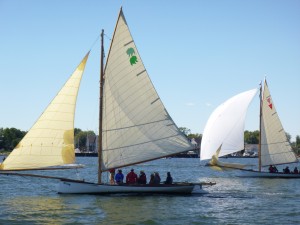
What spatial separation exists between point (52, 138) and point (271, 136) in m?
36.5

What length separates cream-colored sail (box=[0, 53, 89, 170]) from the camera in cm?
3553

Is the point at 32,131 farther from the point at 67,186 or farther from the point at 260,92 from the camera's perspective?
the point at 260,92

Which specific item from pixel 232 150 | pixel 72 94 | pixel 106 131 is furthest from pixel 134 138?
pixel 232 150

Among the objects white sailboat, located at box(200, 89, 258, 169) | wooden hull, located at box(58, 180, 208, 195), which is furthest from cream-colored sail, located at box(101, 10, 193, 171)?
white sailboat, located at box(200, 89, 258, 169)

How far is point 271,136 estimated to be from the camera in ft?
218

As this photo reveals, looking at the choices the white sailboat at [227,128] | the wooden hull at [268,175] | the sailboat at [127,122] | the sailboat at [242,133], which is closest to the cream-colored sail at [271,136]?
the sailboat at [242,133]

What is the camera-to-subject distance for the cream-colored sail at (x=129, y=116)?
38.6 meters

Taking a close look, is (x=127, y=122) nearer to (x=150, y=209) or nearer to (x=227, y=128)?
(x=150, y=209)

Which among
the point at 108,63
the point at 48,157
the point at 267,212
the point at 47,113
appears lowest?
the point at 267,212

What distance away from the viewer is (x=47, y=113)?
3641 cm

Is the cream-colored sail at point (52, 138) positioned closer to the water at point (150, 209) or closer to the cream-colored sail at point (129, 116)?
the water at point (150, 209)

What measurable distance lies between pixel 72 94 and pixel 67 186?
6.48 meters

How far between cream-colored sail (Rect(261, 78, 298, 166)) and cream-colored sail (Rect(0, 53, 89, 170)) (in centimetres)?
3409

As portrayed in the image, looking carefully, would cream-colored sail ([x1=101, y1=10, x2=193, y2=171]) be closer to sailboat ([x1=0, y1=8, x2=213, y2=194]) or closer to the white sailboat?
sailboat ([x1=0, y1=8, x2=213, y2=194])
